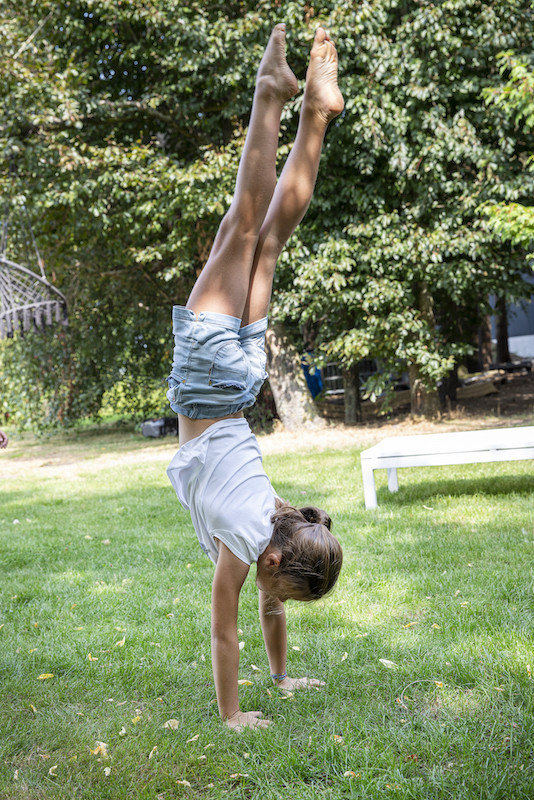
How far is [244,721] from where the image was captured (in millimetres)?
2303

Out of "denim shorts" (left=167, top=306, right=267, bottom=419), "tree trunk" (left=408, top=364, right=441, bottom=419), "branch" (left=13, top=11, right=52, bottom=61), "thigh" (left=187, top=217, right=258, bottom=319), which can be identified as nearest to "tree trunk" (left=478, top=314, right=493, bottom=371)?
"tree trunk" (left=408, top=364, right=441, bottom=419)

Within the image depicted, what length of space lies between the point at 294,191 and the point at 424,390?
8.45 m

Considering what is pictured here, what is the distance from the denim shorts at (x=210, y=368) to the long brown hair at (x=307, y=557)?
0.43m

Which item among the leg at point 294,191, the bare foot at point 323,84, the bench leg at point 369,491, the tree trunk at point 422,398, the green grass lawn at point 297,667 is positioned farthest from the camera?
Result: the tree trunk at point 422,398

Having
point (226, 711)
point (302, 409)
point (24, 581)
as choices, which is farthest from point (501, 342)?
point (226, 711)

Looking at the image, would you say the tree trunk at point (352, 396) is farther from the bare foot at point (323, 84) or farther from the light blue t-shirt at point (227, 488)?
the light blue t-shirt at point (227, 488)

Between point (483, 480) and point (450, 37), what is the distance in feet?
19.5

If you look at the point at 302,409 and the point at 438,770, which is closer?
the point at 438,770

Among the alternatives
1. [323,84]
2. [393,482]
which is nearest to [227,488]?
[323,84]

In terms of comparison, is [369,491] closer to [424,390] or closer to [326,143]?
[424,390]

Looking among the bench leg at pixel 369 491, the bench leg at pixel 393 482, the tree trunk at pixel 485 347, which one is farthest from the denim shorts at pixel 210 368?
the tree trunk at pixel 485 347

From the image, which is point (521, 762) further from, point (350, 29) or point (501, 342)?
point (501, 342)

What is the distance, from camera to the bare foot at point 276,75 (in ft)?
8.48

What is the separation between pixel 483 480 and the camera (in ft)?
19.4
